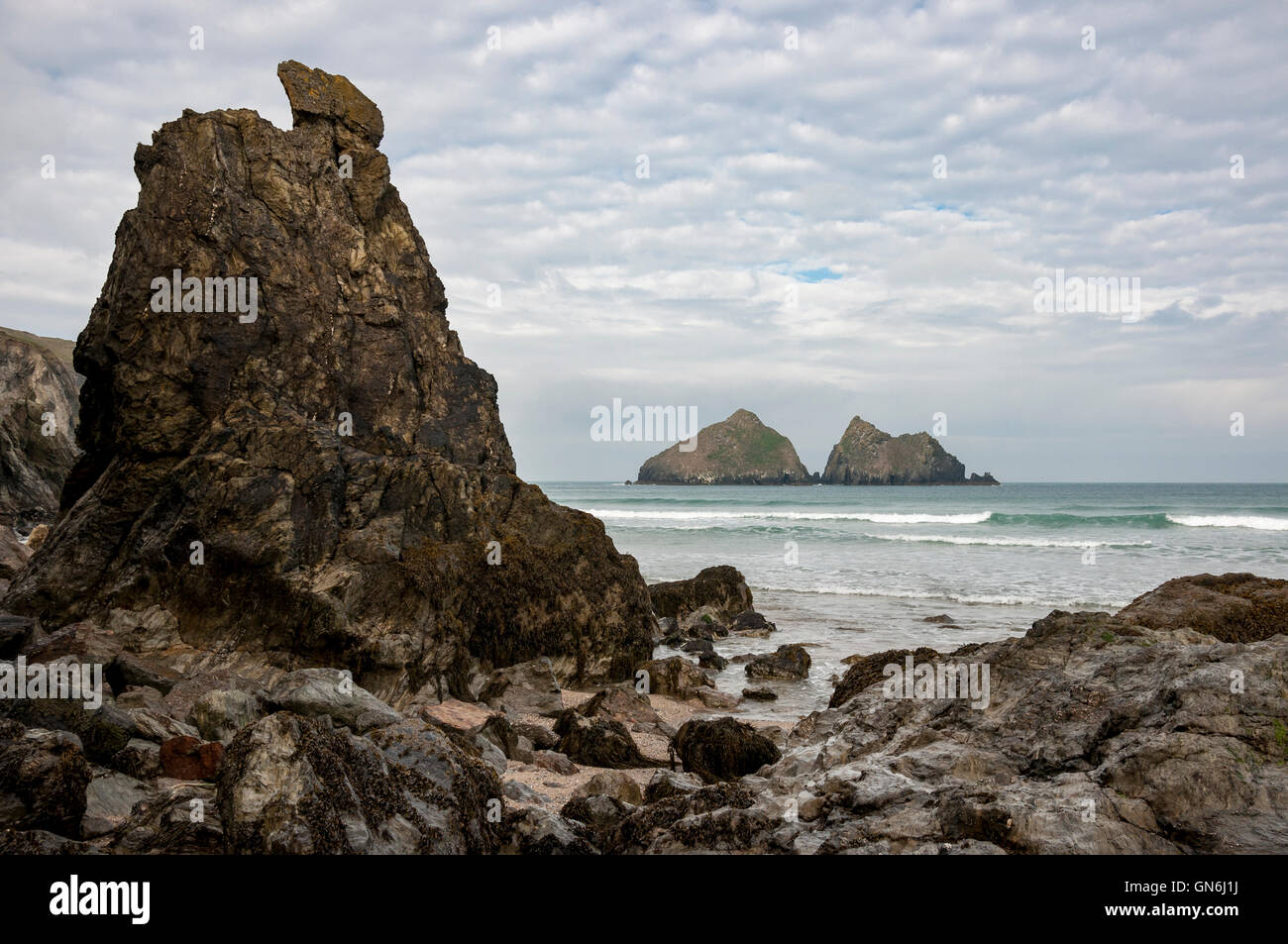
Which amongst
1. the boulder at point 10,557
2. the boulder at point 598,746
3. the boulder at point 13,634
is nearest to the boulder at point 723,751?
the boulder at point 598,746

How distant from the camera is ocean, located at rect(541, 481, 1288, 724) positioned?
63.5ft

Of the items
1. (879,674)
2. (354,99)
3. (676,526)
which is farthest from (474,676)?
(676,526)

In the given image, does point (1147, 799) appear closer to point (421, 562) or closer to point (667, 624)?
point (421, 562)

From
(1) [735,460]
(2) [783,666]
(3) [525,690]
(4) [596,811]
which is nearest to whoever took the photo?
(4) [596,811]

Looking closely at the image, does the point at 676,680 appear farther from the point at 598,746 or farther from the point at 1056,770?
the point at 1056,770

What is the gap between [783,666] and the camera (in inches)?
604

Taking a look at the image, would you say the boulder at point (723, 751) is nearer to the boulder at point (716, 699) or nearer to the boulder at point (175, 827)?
the boulder at point (716, 699)

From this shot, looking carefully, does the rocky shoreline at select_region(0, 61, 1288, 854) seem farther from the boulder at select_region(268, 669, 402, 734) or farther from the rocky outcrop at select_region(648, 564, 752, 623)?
the rocky outcrop at select_region(648, 564, 752, 623)

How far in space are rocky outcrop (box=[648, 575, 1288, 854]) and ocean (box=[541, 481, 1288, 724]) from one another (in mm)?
6113

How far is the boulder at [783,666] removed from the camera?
49.8 feet

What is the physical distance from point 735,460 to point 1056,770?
17549cm

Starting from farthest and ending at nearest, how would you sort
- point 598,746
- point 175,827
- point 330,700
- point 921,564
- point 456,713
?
point 921,564 → point 456,713 → point 598,746 → point 330,700 → point 175,827

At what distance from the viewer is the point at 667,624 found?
21.1 m

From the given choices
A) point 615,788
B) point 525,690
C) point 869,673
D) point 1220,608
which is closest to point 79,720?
point 615,788
